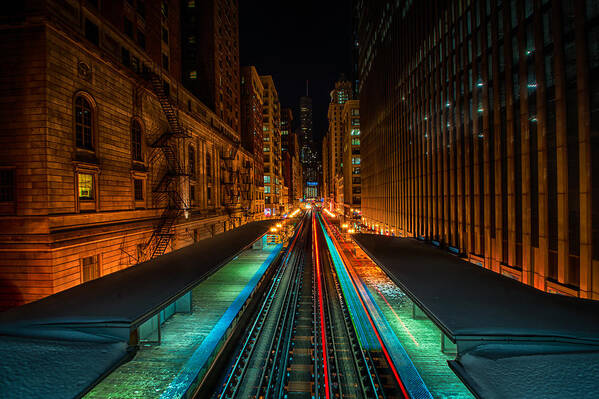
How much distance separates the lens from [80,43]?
53.0ft

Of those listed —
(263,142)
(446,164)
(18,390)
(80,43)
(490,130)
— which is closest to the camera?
(18,390)

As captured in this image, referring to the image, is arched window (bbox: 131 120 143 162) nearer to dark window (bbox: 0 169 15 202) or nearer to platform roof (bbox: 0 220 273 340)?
dark window (bbox: 0 169 15 202)

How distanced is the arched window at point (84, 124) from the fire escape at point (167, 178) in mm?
6381

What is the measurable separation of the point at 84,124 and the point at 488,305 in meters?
23.3

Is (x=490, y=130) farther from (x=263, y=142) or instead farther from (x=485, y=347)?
(x=263, y=142)

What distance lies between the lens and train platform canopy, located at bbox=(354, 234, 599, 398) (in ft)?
19.5

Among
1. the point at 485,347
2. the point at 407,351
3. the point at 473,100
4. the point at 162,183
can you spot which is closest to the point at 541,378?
the point at 485,347

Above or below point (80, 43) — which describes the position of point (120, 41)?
above

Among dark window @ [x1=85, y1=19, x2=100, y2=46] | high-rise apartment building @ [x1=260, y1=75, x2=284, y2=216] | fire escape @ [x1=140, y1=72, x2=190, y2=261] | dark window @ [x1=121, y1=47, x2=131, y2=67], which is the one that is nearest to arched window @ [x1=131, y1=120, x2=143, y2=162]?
fire escape @ [x1=140, y1=72, x2=190, y2=261]

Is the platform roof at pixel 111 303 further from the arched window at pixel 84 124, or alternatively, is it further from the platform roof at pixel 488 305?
the platform roof at pixel 488 305

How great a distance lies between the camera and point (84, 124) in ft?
56.2

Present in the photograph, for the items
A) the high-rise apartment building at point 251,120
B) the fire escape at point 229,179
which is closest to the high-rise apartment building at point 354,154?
the high-rise apartment building at point 251,120

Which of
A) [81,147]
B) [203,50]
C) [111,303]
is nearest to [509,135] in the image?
[111,303]

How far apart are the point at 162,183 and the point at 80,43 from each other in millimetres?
12074
